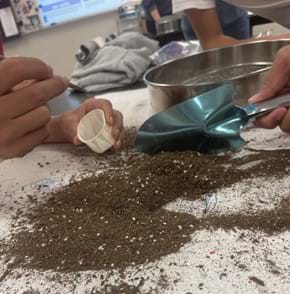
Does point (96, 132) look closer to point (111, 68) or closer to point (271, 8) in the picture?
point (111, 68)

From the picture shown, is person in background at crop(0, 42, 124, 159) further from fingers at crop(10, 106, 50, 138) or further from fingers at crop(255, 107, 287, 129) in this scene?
fingers at crop(255, 107, 287, 129)

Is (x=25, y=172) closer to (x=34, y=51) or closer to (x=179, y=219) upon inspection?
(x=179, y=219)

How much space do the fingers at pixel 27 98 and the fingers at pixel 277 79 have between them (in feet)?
1.16

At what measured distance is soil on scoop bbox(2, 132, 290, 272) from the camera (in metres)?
0.50

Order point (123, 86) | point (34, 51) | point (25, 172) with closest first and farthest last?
point (25, 172), point (123, 86), point (34, 51)

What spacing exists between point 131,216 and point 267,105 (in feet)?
0.90

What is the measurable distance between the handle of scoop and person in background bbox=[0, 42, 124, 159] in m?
0.26

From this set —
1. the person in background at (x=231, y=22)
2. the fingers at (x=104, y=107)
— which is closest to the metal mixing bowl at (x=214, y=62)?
the fingers at (x=104, y=107)

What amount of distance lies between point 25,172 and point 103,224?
28 centimetres

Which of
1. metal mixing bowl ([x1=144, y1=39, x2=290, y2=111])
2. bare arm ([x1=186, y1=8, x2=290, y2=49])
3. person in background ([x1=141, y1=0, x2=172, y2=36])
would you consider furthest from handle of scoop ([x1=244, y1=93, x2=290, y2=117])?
person in background ([x1=141, y1=0, x2=172, y2=36])

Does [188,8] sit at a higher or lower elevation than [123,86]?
higher

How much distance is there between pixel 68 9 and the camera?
2.35 m

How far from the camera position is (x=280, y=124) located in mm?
660

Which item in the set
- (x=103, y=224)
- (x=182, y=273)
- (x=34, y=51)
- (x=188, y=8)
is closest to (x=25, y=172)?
(x=103, y=224)
